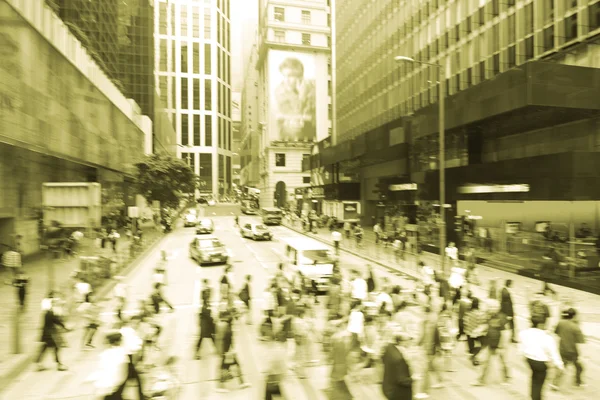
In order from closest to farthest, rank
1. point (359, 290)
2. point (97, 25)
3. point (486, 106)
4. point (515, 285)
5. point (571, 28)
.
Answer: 1. point (359, 290)
2. point (515, 285)
3. point (571, 28)
4. point (486, 106)
5. point (97, 25)

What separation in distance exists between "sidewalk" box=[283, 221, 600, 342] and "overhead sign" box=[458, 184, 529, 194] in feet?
12.4

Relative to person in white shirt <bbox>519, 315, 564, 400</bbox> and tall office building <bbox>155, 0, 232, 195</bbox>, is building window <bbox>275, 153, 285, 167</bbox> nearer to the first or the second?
tall office building <bbox>155, 0, 232, 195</bbox>

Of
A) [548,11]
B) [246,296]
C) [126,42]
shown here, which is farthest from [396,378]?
[126,42]

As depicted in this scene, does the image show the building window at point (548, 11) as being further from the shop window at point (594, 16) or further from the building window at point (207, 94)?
the building window at point (207, 94)

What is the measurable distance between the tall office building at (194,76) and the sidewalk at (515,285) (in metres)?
104

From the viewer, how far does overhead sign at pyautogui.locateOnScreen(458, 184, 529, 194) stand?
2009 cm

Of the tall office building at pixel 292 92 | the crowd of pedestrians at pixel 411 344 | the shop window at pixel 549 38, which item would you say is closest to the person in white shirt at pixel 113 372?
the crowd of pedestrians at pixel 411 344

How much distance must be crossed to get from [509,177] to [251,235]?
20389 mm

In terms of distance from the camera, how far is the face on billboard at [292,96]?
79000 mm

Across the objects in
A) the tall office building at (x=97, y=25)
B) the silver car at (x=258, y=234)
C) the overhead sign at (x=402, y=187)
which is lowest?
the silver car at (x=258, y=234)

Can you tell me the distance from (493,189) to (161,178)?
36049mm

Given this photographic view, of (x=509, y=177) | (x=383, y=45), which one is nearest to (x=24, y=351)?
(x=509, y=177)

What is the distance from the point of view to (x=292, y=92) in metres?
81.2

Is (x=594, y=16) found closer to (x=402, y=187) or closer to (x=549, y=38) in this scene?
(x=549, y=38)
